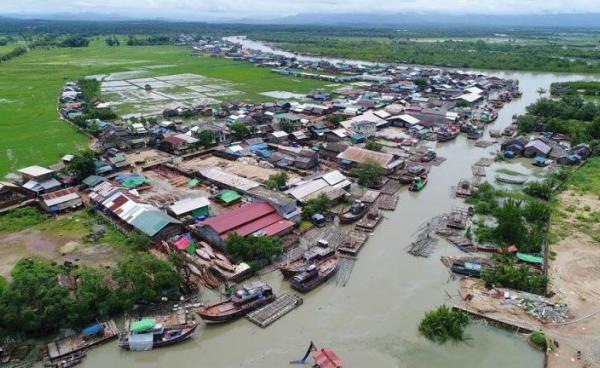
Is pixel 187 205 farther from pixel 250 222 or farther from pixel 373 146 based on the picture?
pixel 373 146

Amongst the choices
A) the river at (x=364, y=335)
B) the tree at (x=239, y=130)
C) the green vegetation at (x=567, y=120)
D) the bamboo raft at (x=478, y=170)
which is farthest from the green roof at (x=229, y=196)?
the green vegetation at (x=567, y=120)

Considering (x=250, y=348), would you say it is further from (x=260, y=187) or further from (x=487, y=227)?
(x=487, y=227)

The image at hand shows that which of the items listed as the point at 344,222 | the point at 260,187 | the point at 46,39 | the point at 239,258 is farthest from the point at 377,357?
the point at 46,39

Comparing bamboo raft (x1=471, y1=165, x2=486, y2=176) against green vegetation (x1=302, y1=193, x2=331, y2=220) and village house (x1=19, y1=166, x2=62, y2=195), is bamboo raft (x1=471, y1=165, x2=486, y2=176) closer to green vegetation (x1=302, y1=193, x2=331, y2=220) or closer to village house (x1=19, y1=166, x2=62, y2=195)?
green vegetation (x1=302, y1=193, x2=331, y2=220)

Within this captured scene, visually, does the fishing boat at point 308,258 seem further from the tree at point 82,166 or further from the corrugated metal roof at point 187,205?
the tree at point 82,166

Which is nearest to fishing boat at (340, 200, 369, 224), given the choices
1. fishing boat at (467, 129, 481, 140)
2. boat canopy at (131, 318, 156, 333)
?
boat canopy at (131, 318, 156, 333)

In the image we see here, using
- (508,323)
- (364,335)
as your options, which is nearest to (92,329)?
(364,335)
